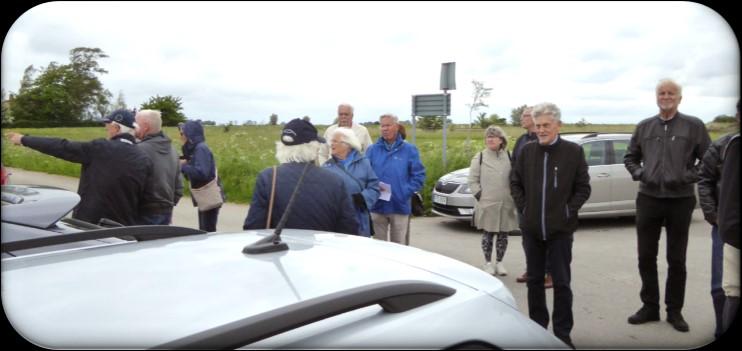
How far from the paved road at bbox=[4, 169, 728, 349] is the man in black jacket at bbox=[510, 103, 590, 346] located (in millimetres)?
408

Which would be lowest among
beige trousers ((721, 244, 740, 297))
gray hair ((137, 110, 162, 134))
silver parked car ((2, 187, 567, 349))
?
beige trousers ((721, 244, 740, 297))

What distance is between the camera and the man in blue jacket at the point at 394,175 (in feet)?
18.2

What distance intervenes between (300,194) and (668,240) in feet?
9.85

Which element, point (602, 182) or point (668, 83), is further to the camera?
point (602, 182)

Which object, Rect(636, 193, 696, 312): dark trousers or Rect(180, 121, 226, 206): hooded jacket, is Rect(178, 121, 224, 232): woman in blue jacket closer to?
Rect(180, 121, 226, 206): hooded jacket

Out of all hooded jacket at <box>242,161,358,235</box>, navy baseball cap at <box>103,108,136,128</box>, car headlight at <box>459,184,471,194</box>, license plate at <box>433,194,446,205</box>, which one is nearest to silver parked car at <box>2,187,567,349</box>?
hooded jacket at <box>242,161,358,235</box>

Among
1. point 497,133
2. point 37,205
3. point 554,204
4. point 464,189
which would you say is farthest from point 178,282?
point 464,189

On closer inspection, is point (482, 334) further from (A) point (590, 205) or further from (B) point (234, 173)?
(B) point (234, 173)

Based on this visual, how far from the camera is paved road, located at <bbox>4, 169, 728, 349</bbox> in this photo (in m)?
4.02

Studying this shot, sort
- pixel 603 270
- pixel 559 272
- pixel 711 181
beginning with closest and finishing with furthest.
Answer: pixel 711 181, pixel 559 272, pixel 603 270

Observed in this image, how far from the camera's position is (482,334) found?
63.7 inches

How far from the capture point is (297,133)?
3.45m

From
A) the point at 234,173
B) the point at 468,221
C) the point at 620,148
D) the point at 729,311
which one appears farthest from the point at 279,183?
the point at 234,173

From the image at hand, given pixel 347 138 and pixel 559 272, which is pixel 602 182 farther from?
pixel 347 138
